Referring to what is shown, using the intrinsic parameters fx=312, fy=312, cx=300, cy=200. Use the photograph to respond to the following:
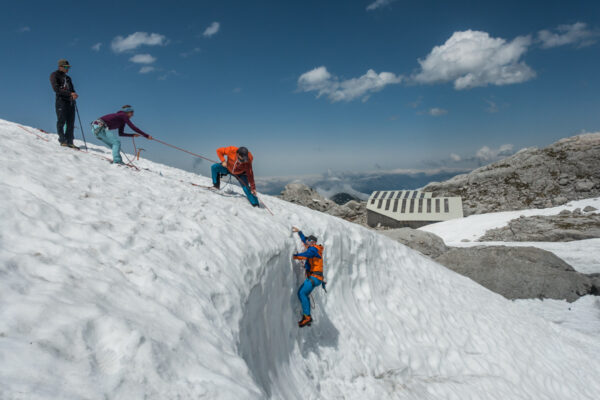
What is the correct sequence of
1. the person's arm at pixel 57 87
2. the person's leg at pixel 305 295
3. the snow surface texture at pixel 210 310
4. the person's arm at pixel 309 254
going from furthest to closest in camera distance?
the person's arm at pixel 57 87 → the person's arm at pixel 309 254 → the person's leg at pixel 305 295 → the snow surface texture at pixel 210 310

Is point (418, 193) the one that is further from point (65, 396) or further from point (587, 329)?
point (65, 396)

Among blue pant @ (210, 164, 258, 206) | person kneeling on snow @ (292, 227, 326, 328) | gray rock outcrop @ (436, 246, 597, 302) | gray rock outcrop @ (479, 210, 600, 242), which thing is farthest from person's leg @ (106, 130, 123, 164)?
gray rock outcrop @ (479, 210, 600, 242)

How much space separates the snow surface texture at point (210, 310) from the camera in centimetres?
405

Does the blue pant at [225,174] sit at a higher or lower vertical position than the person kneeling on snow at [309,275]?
higher

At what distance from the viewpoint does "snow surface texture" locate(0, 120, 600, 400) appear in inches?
159

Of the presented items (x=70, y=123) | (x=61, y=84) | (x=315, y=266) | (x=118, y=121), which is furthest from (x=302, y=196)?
(x=315, y=266)

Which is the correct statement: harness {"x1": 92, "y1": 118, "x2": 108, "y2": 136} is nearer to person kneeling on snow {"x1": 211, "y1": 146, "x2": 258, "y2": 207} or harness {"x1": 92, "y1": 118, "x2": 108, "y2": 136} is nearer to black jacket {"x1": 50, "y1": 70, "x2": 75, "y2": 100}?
black jacket {"x1": 50, "y1": 70, "x2": 75, "y2": 100}

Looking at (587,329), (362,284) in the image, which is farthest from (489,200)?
(362,284)

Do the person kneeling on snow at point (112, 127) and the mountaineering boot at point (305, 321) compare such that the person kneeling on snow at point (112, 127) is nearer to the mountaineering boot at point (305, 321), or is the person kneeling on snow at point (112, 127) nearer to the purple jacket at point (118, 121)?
the purple jacket at point (118, 121)

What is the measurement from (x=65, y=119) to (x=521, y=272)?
30.8 meters

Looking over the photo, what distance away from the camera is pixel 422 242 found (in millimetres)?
31516

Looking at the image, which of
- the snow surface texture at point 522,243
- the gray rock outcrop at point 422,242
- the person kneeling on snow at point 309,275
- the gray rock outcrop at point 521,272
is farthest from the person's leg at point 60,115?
the snow surface texture at point 522,243

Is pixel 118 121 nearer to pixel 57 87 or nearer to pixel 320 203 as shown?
pixel 57 87

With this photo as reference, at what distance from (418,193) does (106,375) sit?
210 feet
